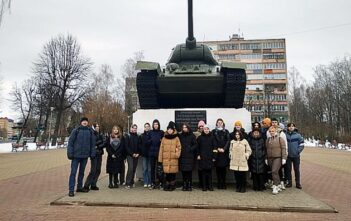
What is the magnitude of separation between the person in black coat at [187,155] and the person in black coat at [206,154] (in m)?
0.15

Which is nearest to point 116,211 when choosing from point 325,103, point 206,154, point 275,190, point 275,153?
point 206,154

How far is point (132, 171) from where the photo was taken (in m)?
7.93

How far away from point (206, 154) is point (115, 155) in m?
2.08

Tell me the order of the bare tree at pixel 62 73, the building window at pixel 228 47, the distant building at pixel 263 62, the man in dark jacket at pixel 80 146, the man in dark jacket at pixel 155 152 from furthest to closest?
the building window at pixel 228 47 < the distant building at pixel 263 62 < the bare tree at pixel 62 73 < the man in dark jacket at pixel 155 152 < the man in dark jacket at pixel 80 146

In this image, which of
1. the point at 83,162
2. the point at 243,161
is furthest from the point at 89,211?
the point at 243,161

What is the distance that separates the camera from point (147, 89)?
30.1ft

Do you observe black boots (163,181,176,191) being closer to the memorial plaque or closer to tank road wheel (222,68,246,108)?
the memorial plaque

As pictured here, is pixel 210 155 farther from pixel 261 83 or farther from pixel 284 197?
pixel 261 83

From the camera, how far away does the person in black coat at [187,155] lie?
23.8 feet

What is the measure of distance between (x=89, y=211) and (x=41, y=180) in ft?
15.6

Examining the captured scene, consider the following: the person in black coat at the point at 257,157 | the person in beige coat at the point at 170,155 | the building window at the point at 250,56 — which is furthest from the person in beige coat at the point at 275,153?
the building window at the point at 250,56

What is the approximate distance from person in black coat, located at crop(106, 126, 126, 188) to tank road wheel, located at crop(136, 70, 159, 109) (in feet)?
5.69

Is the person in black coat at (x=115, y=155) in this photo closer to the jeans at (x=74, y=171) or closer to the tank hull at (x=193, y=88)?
the jeans at (x=74, y=171)

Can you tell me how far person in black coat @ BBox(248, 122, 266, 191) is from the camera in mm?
7250
